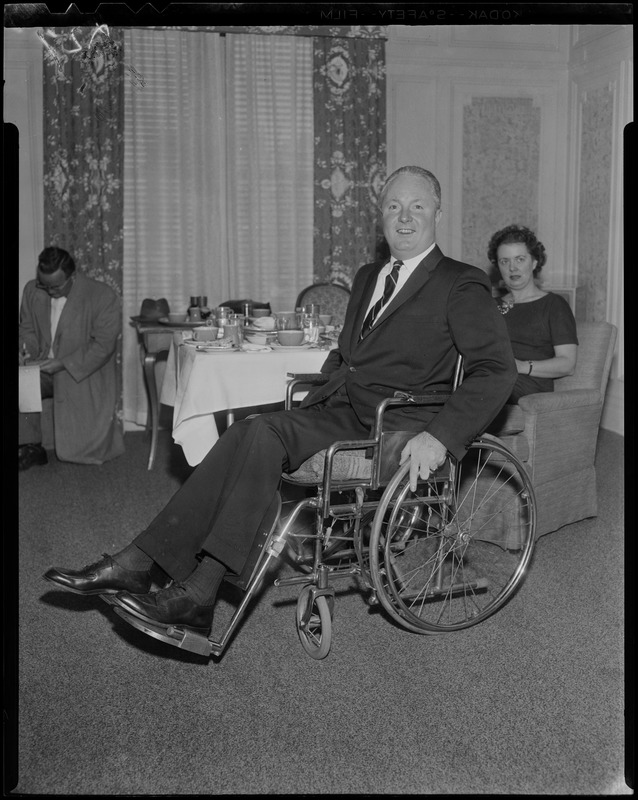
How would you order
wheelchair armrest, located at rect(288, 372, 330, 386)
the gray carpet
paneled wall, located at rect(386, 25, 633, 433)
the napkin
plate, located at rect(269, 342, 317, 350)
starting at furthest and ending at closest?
paneled wall, located at rect(386, 25, 633, 433) → the napkin → plate, located at rect(269, 342, 317, 350) → wheelchair armrest, located at rect(288, 372, 330, 386) → the gray carpet

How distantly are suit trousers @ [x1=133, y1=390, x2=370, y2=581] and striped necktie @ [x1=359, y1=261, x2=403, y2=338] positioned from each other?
1.21 feet

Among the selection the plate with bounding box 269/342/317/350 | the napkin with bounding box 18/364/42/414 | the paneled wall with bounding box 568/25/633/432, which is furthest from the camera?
the paneled wall with bounding box 568/25/633/432

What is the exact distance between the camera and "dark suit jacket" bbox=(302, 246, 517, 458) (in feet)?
7.89

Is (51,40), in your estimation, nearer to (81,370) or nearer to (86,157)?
(81,370)

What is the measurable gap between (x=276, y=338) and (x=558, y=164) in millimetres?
3077

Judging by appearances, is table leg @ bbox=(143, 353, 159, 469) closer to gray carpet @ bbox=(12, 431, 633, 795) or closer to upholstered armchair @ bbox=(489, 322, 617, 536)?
gray carpet @ bbox=(12, 431, 633, 795)

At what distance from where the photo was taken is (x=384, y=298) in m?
2.69

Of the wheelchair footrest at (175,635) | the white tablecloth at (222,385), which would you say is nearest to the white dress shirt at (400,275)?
the white tablecloth at (222,385)

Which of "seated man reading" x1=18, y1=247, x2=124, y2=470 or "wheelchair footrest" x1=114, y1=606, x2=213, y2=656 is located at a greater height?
"seated man reading" x1=18, y1=247, x2=124, y2=470

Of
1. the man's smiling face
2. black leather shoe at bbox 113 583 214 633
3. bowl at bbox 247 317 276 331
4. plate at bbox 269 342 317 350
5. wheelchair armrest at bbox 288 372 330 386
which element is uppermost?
the man's smiling face

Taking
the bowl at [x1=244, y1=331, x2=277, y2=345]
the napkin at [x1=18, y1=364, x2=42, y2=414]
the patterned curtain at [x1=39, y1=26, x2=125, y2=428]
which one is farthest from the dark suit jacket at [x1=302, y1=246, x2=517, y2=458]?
the patterned curtain at [x1=39, y1=26, x2=125, y2=428]

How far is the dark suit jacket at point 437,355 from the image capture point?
241cm

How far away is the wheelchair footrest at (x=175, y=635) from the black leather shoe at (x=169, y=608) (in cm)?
2

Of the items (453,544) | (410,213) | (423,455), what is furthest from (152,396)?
(423,455)
